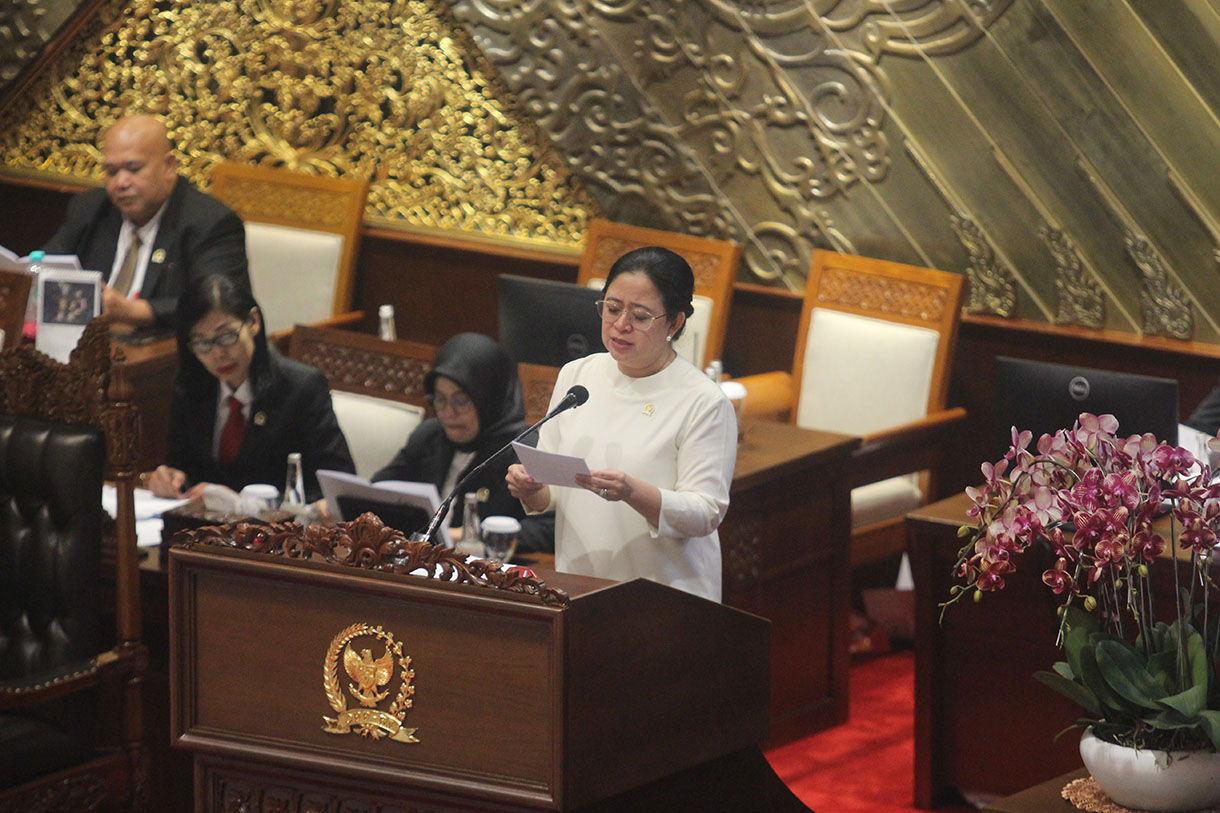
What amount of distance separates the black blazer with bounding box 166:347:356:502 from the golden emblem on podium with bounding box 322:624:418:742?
184 centimetres

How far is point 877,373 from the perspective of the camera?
17.4 ft

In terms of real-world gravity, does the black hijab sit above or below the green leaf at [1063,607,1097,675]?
above

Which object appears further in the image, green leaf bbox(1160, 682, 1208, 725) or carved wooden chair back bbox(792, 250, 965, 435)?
carved wooden chair back bbox(792, 250, 965, 435)

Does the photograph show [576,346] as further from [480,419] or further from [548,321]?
[480,419]

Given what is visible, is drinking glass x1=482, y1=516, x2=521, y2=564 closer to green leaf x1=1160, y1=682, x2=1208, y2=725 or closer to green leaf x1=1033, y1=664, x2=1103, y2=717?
green leaf x1=1033, y1=664, x2=1103, y2=717

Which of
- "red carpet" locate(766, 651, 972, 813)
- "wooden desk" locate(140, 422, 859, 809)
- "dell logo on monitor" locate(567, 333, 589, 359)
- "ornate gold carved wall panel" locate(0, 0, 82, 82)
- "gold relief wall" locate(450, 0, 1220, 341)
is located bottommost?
"red carpet" locate(766, 651, 972, 813)

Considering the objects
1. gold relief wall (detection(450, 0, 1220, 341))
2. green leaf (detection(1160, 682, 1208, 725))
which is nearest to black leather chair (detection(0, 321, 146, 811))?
green leaf (detection(1160, 682, 1208, 725))

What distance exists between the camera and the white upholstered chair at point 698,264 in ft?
18.3

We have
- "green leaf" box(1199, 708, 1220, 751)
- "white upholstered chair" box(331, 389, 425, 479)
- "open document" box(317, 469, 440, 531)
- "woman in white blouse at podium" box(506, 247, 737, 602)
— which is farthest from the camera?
"white upholstered chair" box(331, 389, 425, 479)

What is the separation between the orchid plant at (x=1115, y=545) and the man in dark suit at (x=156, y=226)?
3.35 m

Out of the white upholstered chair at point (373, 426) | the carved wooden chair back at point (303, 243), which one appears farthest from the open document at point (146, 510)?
the carved wooden chair back at point (303, 243)

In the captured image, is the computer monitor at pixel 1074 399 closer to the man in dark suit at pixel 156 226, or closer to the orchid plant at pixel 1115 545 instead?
the orchid plant at pixel 1115 545

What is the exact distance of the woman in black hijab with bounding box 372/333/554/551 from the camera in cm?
387

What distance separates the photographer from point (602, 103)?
6016 mm
